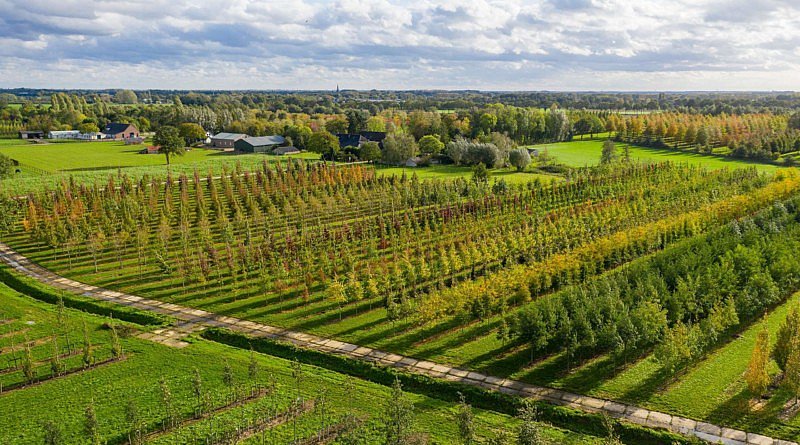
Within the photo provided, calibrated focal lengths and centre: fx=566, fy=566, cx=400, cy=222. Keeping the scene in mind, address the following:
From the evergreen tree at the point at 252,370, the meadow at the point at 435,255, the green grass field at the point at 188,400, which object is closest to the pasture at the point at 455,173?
the meadow at the point at 435,255

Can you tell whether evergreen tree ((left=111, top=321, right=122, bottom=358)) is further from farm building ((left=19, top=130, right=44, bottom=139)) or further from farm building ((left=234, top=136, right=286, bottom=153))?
farm building ((left=19, top=130, right=44, bottom=139))

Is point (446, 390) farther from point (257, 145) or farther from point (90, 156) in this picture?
point (90, 156)

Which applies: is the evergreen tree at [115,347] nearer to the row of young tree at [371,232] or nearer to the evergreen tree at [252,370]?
the evergreen tree at [252,370]

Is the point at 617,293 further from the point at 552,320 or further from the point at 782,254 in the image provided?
the point at 782,254

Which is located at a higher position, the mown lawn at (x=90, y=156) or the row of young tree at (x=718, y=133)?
the row of young tree at (x=718, y=133)

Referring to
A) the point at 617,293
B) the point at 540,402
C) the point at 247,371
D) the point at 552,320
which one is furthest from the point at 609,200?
the point at 247,371
